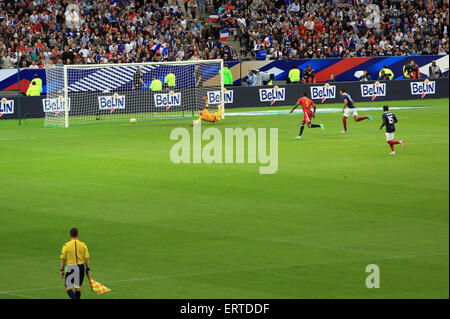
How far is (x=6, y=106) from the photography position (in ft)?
139

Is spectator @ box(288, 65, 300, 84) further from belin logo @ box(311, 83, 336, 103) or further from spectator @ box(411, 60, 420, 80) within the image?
spectator @ box(411, 60, 420, 80)

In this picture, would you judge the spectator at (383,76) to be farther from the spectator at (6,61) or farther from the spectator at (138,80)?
the spectator at (6,61)

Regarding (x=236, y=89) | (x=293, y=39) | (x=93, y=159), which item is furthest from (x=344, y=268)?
(x=293, y=39)

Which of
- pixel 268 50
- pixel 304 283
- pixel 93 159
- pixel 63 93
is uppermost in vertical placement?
pixel 268 50

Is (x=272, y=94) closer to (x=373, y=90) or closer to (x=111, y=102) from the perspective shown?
(x=373, y=90)

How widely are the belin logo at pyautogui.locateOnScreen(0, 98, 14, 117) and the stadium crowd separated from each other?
15.3 ft

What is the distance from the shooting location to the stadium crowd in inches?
1917

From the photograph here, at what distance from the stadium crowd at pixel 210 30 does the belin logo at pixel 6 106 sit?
4.68 meters

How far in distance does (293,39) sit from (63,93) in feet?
67.8

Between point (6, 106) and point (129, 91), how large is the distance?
6.36m

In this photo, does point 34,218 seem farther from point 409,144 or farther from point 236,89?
point 236,89

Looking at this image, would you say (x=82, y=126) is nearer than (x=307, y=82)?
Yes

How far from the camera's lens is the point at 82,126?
1585 inches

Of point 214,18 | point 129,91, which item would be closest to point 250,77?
point 214,18
